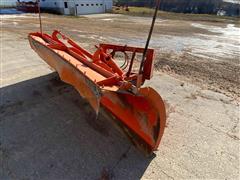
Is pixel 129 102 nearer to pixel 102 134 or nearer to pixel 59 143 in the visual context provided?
pixel 102 134

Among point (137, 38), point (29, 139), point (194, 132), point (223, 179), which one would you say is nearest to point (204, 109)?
point (194, 132)

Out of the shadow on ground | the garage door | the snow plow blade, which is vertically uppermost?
the garage door

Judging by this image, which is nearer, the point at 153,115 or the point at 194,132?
the point at 153,115

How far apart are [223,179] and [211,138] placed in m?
0.69

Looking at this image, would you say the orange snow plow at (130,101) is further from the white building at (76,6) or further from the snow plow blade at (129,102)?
the white building at (76,6)

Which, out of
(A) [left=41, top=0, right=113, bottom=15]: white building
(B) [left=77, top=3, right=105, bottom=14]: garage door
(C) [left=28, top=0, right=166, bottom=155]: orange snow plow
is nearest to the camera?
(C) [left=28, top=0, right=166, bottom=155]: orange snow plow

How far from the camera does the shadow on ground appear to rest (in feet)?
7.37

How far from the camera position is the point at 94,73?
286cm

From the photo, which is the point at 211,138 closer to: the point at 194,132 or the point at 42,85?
the point at 194,132

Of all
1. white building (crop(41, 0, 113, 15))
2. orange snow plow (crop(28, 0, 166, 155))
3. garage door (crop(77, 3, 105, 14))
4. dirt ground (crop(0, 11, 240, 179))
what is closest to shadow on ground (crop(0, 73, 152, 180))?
dirt ground (crop(0, 11, 240, 179))

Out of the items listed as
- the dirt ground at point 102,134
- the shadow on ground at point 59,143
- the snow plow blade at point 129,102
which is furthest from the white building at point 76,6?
the snow plow blade at point 129,102

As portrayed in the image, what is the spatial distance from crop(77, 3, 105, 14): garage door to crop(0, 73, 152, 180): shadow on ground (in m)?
22.0

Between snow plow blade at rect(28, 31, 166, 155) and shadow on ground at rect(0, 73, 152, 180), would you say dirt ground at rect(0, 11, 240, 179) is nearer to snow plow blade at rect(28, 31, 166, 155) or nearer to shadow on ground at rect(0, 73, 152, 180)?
shadow on ground at rect(0, 73, 152, 180)

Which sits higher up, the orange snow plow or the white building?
the white building
